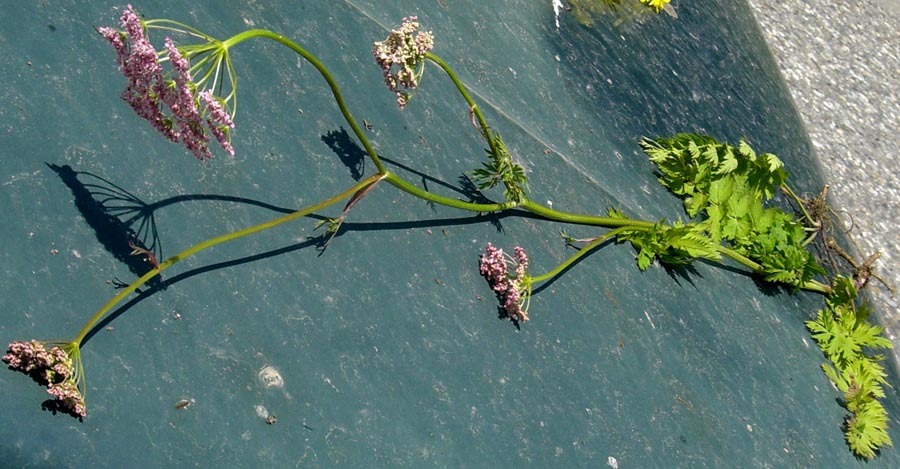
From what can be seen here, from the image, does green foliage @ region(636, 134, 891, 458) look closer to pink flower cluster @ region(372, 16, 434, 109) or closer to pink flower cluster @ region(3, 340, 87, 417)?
pink flower cluster @ region(372, 16, 434, 109)

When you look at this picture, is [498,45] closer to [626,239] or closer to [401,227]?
[626,239]

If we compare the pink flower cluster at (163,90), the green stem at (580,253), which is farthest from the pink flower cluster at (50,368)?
the green stem at (580,253)

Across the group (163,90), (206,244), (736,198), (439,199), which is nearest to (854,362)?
(736,198)

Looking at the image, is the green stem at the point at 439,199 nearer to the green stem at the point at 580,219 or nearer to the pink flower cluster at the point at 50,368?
the green stem at the point at 580,219

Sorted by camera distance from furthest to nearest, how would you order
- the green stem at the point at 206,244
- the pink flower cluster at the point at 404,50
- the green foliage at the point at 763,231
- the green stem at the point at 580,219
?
the green foliage at the point at 763,231
the green stem at the point at 580,219
the pink flower cluster at the point at 404,50
the green stem at the point at 206,244

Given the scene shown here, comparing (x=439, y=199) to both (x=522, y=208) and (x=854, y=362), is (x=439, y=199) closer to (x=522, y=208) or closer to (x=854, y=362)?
(x=522, y=208)
